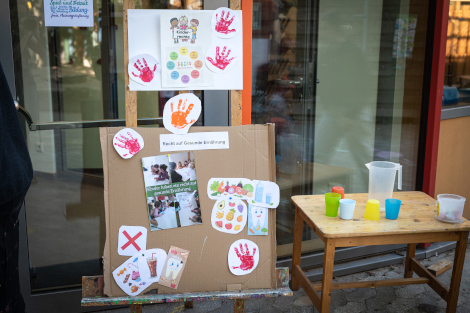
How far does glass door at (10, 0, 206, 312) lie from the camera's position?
2279 millimetres

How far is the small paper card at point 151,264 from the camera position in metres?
1.77

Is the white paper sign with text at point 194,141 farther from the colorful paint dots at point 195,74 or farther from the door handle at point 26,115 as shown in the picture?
the door handle at point 26,115

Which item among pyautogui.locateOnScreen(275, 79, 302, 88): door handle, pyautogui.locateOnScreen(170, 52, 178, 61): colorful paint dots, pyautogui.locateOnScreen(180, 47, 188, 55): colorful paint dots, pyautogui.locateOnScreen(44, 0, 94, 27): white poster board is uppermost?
pyautogui.locateOnScreen(44, 0, 94, 27): white poster board

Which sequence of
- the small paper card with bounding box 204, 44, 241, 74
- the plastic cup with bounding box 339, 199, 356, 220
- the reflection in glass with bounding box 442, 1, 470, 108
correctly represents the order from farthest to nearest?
the reflection in glass with bounding box 442, 1, 470, 108 < the plastic cup with bounding box 339, 199, 356, 220 < the small paper card with bounding box 204, 44, 241, 74

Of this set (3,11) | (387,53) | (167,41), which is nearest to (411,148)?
(387,53)

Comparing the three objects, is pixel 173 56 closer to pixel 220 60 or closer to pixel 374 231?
pixel 220 60

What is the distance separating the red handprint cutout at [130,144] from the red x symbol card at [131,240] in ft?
1.06

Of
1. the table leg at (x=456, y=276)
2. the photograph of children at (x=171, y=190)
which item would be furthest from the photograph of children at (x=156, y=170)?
the table leg at (x=456, y=276)

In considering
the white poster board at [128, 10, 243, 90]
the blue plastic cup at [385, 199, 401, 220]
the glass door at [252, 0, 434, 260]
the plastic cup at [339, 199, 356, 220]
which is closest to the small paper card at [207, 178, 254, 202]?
the white poster board at [128, 10, 243, 90]

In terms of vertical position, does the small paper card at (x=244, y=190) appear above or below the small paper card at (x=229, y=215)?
above

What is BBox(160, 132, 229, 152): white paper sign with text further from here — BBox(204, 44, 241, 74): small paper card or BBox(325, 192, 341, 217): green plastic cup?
BBox(325, 192, 341, 217): green plastic cup

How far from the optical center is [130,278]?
1.75m

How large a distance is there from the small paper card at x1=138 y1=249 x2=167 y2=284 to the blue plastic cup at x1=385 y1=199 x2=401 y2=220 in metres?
1.13

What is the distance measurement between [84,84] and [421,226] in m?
2.08
